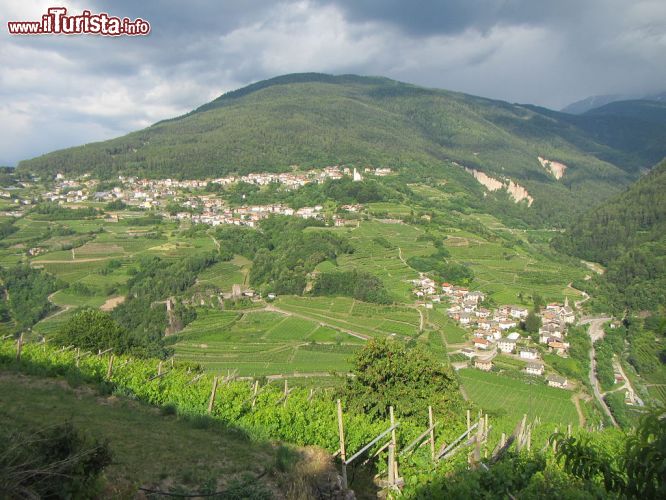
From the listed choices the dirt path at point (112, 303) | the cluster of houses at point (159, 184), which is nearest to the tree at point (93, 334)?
the dirt path at point (112, 303)

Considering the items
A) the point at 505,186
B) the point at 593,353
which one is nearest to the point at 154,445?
the point at 593,353

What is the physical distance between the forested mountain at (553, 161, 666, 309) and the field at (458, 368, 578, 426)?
79.9 feet

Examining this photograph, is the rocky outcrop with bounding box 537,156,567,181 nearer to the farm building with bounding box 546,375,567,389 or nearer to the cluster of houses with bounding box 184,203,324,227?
the cluster of houses with bounding box 184,203,324,227

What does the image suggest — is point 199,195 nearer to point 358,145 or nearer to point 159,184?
point 159,184

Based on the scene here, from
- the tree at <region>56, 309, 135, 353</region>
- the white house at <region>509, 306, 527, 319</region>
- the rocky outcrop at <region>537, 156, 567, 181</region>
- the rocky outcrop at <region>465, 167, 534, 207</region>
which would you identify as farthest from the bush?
the rocky outcrop at <region>537, 156, 567, 181</region>

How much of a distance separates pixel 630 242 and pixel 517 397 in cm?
4824

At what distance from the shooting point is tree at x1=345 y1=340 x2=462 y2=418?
10164mm

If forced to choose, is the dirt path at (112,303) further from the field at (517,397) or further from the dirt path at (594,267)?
the dirt path at (594,267)

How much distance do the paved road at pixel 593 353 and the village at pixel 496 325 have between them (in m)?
1.98

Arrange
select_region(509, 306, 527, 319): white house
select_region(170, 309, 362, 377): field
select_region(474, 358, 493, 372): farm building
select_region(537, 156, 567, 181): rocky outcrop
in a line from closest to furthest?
1. select_region(170, 309, 362, 377): field
2. select_region(474, 358, 493, 372): farm building
3. select_region(509, 306, 527, 319): white house
4. select_region(537, 156, 567, 181): rocky outcrop

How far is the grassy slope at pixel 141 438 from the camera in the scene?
5395 millimetres

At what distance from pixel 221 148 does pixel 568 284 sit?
253ft

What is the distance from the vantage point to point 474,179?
4301 inches

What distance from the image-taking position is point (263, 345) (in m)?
31.0
